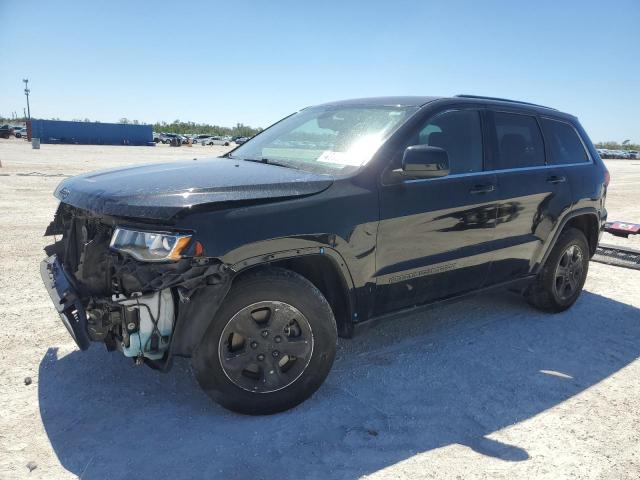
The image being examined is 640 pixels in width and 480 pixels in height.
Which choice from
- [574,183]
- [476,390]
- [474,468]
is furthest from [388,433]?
[574,183]

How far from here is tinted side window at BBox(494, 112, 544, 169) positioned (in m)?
4.11

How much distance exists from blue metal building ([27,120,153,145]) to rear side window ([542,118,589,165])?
56.1m

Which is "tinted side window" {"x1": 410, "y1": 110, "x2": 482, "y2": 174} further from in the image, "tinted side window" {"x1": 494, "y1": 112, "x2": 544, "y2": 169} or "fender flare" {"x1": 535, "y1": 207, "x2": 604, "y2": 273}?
"fender flare" {"x1": 535, "y1": 207, "x2": 604, "y2": 273}

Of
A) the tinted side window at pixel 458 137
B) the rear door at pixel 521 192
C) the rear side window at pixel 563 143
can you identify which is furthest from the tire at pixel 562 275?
the tinted side window at pixel 458 137

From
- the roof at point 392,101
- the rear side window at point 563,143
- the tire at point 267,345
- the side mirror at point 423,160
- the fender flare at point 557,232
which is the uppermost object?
the roof at point 392,101

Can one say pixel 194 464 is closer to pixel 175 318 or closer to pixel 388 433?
pixel 175 318

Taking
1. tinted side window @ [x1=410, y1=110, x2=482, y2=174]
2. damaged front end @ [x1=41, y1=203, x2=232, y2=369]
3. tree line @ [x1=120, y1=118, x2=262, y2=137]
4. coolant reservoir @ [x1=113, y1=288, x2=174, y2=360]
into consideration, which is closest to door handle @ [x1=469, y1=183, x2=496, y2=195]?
tinted side window @ [x1=410, y1=110, x2=482, y2=174]

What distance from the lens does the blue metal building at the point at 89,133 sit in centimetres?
5259

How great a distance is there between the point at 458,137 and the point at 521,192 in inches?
29.3

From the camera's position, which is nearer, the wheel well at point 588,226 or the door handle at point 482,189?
the door handle at point 482,189

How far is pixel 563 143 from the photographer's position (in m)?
4.73

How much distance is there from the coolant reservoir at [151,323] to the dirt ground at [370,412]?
49 centimetres

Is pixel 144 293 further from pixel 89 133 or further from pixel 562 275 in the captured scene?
pixel 89 133

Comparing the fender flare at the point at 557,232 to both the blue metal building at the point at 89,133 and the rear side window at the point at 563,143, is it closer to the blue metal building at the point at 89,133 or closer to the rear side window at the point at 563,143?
the rear side window at the point at 563,143
